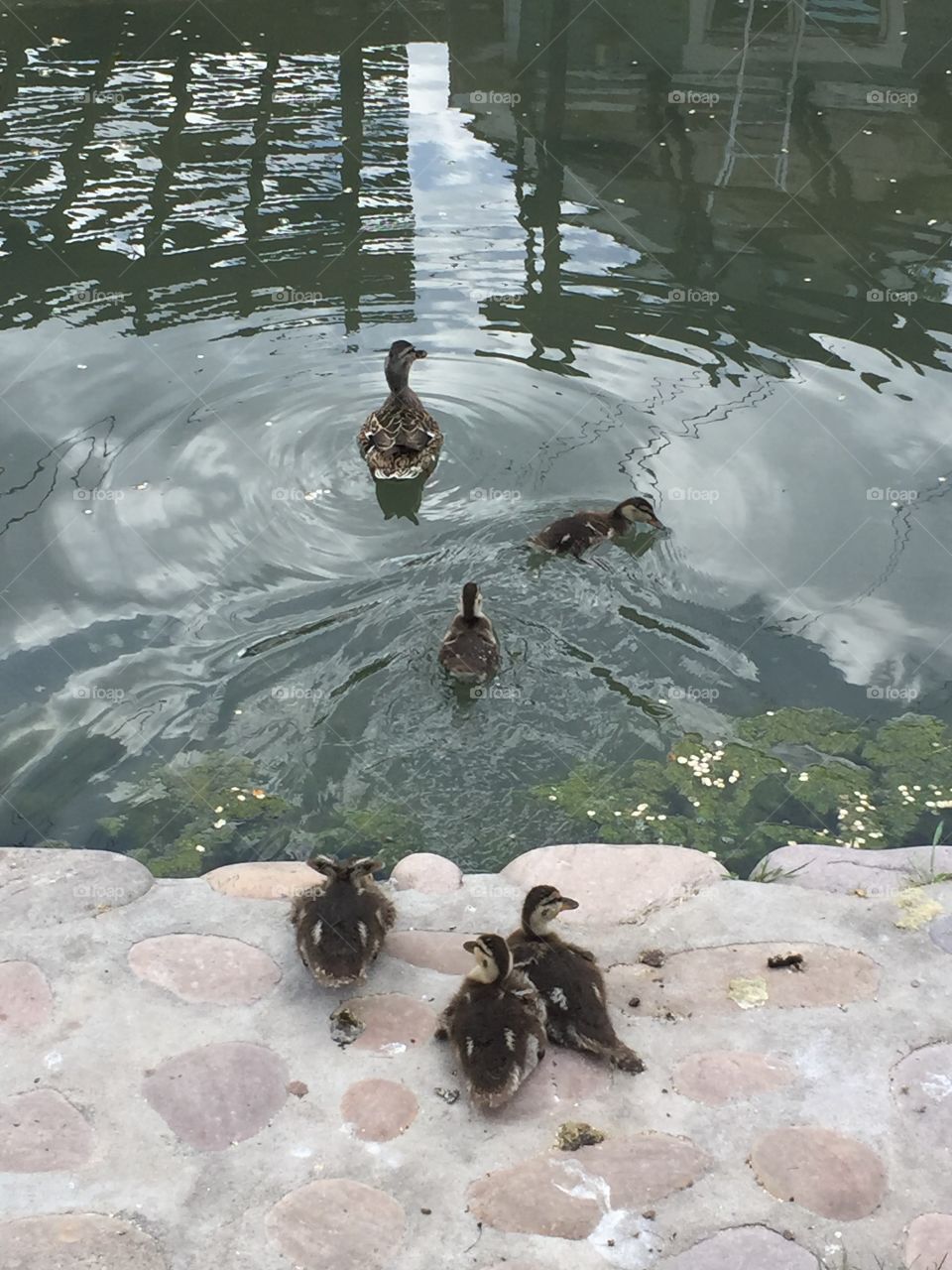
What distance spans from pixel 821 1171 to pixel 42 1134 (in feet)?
9.21

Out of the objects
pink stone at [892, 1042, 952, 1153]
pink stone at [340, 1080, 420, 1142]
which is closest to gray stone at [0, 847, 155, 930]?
pink stone at [340, 1080, 420, 1142]

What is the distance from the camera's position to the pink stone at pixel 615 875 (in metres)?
6.12

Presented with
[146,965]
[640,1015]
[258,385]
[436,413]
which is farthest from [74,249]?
[640,1015]

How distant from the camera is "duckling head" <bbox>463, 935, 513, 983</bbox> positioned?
5.22 metres

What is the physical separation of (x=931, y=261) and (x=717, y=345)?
9.70ft

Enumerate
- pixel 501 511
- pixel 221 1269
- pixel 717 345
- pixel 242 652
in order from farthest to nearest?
1. pixel 717 345
2. pixel 501 511
3. pixel 242 652
4. pixel 221 1269

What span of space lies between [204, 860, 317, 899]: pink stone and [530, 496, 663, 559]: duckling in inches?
131

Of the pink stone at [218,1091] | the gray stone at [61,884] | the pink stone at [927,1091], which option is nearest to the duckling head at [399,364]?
the gray stone at [61,884]

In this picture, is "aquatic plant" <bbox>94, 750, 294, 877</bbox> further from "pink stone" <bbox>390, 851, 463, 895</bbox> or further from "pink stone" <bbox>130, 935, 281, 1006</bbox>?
"pink stone" <bbox>130, 935, 281, 1006</bbox>

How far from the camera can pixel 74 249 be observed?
12906 millimetres

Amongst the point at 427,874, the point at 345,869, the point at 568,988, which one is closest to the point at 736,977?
the point at 568,988

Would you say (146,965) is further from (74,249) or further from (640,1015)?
(74,249)

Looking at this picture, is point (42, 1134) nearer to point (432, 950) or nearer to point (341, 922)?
point (341, 922)

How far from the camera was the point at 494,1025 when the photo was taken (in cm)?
505
